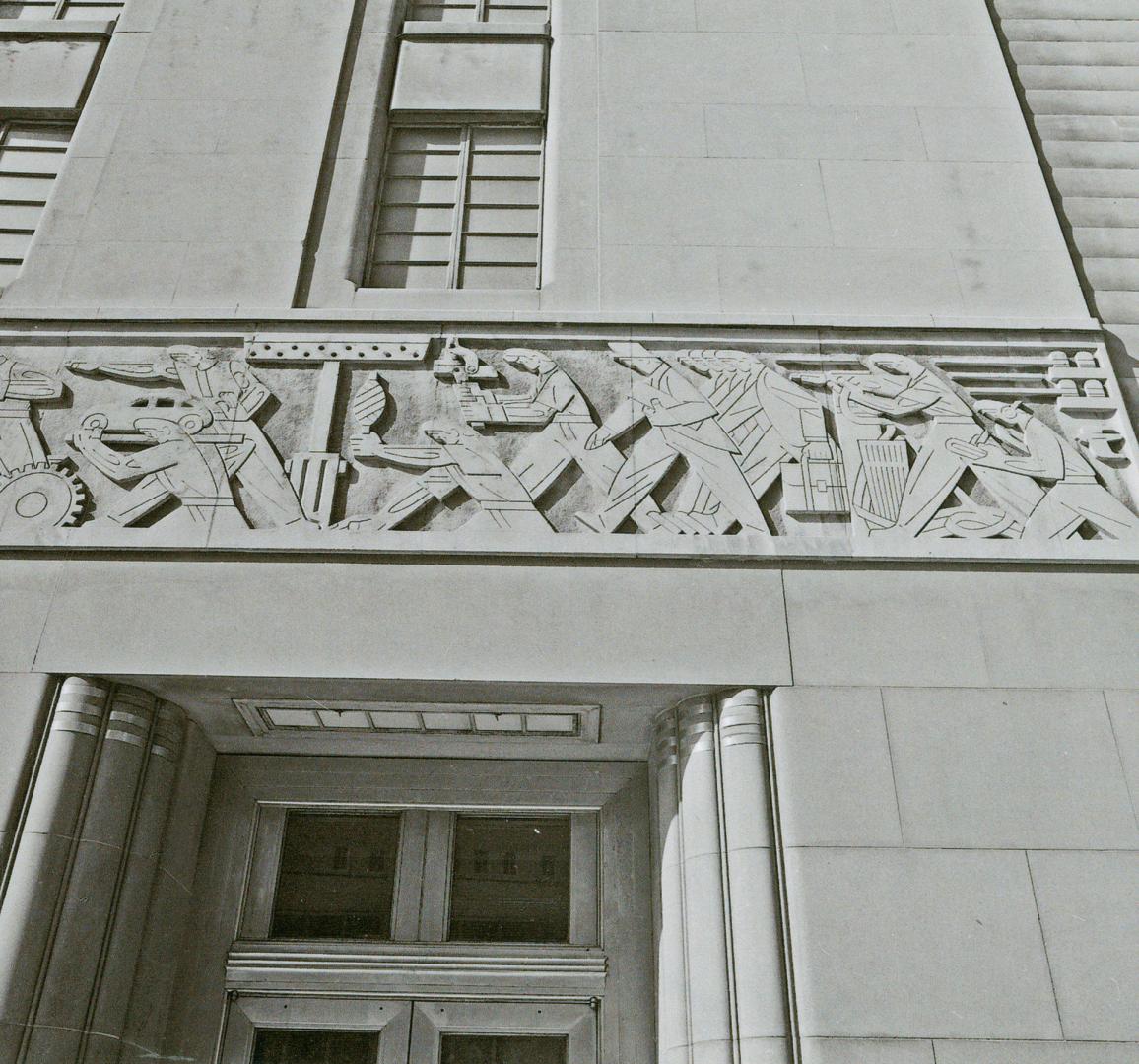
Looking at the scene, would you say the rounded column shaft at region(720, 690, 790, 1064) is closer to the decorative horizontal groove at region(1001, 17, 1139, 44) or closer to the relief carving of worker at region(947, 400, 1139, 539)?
the relief carving of worker at region(947, 400, 1139, 539)

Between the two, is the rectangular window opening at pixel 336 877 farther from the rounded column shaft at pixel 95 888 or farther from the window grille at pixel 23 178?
the window grille at pixel 23 178

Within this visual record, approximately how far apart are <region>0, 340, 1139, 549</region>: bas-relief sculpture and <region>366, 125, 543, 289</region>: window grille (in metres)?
1.29

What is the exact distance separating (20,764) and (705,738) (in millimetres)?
3615

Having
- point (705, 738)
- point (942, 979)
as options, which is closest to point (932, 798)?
point (942, 979)

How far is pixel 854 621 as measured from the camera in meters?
5.69

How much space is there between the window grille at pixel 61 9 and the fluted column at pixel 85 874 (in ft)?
22.7

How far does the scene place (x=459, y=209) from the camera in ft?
26.3

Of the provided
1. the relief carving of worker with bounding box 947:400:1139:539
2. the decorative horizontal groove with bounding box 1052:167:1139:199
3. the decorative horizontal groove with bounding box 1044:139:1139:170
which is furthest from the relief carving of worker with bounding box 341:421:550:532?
the decorative horizontal groove with bounding box 1044:139:1139:170

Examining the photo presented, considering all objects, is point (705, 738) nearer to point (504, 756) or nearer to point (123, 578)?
point (504, 756)

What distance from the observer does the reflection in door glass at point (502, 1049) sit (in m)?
5.53

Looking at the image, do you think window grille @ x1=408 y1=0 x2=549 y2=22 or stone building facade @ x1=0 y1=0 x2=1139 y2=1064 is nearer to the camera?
stone building facade @ x1=0 y1=0 x2=1139 y2=1064

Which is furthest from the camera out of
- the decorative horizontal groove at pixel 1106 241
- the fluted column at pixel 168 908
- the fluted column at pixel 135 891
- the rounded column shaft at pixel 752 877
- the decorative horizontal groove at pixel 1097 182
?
the decorative horizontal groove at pixel 1097 182

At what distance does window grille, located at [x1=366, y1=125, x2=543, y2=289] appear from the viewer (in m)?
7.74

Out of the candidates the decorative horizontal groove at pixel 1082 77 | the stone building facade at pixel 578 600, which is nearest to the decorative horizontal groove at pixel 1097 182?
the stone building facade at pixel 578 600
